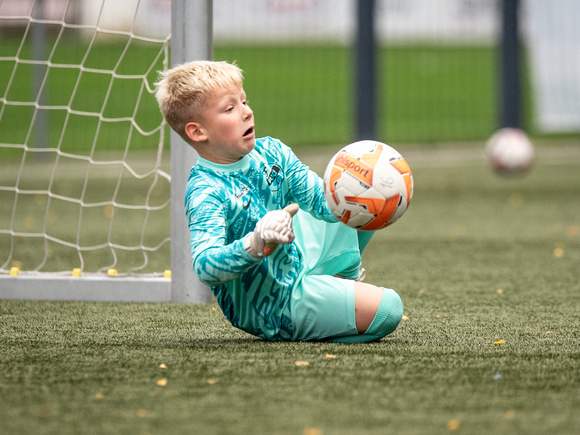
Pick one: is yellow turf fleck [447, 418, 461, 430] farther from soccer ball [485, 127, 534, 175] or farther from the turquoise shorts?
soccer ball [485, 127, 534, 175]

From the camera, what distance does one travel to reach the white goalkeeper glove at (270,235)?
2.49 m

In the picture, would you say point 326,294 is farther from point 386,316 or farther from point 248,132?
point 248,132

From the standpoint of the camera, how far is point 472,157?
11.9m

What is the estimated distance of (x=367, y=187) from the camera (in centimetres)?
276

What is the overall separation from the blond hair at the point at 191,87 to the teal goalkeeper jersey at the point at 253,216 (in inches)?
5.5

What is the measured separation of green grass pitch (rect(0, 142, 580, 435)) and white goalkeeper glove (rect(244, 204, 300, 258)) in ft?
1.01

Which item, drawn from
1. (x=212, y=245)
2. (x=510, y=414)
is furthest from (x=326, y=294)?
(x=510, y=414)

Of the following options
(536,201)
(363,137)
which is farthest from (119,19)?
(536,201)

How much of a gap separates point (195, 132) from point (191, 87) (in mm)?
130

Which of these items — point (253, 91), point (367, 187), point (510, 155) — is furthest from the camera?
point (253, 91)

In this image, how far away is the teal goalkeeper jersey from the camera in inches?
106

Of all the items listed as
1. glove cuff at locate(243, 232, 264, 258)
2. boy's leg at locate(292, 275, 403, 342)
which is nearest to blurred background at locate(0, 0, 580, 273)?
boy's leg at locate(292, 275, 403, 342)

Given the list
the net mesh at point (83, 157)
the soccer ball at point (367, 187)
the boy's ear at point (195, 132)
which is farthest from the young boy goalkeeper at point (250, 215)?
the net mesh at point (83, 157)

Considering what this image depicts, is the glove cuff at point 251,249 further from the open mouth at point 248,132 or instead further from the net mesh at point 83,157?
the net mesh at point 83,157
